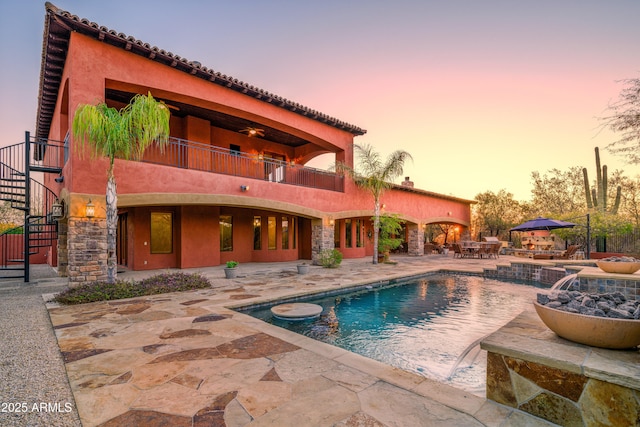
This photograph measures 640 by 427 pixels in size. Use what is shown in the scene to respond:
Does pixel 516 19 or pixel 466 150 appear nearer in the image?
pixel 516 19

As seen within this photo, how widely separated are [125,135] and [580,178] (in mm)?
31327

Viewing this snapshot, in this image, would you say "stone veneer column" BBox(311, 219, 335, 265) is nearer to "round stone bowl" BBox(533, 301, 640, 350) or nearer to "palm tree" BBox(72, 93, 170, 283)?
"palm tree" BBox(72, 93, 170, 283)

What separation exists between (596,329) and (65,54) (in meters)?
13.4

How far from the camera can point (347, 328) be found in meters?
5.80

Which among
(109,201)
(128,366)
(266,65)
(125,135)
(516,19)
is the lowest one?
(128,366)

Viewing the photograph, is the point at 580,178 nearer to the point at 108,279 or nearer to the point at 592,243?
the point at 592,243

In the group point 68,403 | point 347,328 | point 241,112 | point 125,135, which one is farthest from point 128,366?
Result: point 241,112

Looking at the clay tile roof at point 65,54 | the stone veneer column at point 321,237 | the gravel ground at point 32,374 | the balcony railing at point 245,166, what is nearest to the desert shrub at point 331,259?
the stone veneer column at point 321,237

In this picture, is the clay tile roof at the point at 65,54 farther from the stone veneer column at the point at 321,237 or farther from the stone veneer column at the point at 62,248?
the stone veneer column at the point at 321,237

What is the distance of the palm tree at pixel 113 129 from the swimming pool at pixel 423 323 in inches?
186

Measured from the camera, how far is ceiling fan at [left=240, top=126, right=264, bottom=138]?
48.3 feet

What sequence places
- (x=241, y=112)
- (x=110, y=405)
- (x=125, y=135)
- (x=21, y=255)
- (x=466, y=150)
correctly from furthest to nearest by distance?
1. (x=466, y=150)
2. (x=21, y=255)
3. (x=241, y=112)
4. (x=125, y=135)
5. (x=110, y=405)

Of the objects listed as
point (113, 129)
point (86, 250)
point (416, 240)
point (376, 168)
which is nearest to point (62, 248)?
point (86, 250)

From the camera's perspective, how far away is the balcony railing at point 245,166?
1234 cm
